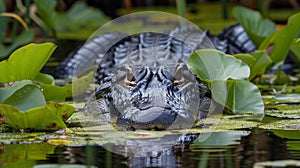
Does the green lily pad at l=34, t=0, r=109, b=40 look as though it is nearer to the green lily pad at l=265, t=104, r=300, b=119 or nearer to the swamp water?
the green lily pad at l=265, t=104, r=300, b=119

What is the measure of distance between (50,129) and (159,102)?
15.9 inches

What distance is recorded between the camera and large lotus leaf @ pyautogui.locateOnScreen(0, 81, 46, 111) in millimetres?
2602

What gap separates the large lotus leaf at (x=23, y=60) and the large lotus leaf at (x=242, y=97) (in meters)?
0.68

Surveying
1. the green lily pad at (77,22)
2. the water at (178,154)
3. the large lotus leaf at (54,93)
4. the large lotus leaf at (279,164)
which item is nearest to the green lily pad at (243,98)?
the water at (178,154)

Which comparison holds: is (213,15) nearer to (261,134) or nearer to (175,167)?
(261,134)

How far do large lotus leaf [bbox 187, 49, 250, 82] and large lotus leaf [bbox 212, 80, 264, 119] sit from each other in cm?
4

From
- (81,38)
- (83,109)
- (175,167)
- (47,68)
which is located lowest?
(175,167)

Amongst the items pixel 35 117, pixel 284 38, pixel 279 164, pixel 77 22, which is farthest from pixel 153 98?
pixel 77 22

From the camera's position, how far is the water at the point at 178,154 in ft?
6.87

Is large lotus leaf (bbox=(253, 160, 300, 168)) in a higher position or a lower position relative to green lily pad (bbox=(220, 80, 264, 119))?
lower

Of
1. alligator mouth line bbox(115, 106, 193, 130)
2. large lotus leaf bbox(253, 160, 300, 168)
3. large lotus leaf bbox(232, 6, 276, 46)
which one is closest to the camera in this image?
large lotus leaf bbox(253, 160, 300, 168)

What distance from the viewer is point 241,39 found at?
4949 mm

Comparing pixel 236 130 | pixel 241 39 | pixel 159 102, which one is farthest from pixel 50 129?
pixel 241 39

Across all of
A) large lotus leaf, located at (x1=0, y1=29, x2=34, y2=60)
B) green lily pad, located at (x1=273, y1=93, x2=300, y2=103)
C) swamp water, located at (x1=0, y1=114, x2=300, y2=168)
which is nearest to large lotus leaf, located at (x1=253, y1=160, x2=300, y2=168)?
swamp water, located at (x1=0, y1=114, x2=300, y2=168)
